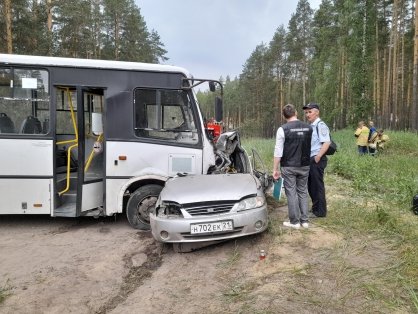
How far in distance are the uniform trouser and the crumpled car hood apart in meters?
0.45

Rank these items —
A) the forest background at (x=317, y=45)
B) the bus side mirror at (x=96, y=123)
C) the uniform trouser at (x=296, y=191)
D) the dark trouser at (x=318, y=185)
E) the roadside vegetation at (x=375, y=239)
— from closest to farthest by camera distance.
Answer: the roadside vegetation at (x=375, y=239), the uniform trouser at (x=296, y=191), the dark trouser at (x=318, y=185), the bus side mirror at (x=96, y=123), the forest background at (x=317, y=45)

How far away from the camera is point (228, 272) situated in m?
4.52

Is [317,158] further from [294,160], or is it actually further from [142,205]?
[142,205]

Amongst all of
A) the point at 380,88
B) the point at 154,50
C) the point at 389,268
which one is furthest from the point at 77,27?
the point at 380,88

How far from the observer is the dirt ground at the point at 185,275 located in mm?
3762

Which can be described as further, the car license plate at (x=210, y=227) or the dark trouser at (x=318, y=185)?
the dark trouser at (x=318, y=185)

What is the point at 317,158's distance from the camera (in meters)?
5.76

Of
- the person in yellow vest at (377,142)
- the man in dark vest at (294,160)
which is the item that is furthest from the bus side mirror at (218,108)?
the person in yellow vest at (377,142)

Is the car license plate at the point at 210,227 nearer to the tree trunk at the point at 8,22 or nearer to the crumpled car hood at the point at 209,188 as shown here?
the crumpled car hood at the point at 209,188

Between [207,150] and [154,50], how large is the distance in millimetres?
40913

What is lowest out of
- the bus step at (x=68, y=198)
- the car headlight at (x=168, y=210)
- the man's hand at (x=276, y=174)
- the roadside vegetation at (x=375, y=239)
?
the roadside vegetation at (x=375, y=239)

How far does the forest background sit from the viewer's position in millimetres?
23312

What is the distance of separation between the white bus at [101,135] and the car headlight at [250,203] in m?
1.54

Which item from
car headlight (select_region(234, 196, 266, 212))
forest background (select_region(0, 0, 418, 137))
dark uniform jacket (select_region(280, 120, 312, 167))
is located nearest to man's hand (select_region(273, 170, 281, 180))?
dark uniform jacket (select_region(280, 120, 312, 167))
